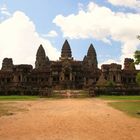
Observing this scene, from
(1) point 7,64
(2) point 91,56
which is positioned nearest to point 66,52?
(2) point 91,56

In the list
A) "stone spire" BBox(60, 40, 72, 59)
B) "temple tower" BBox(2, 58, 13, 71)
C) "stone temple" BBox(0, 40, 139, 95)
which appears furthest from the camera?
"stone spire" BBox(60, 40, 72, 59)

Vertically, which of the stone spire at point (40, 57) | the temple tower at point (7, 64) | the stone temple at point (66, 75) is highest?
the stone spire at point (40, 57)

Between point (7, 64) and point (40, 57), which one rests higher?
point (40, 57)

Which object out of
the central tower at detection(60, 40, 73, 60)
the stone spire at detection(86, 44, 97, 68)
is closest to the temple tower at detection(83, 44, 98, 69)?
the stone spire at detection(86, 44, 97, 68)

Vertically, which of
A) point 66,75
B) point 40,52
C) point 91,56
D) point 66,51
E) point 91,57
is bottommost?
point 66,75

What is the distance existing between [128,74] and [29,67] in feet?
85.6

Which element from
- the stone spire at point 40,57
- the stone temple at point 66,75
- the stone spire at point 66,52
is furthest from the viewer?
the stone spire at point 40,57

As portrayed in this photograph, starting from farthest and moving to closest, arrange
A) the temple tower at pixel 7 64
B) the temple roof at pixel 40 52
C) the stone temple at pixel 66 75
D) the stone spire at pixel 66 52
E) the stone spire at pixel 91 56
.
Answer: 1. the temple roof at pixel 40 52
2. the stone spire at pixel 91 56
3. the stone spire at pixel 66 52
4. the temple tower at pixel 7 64
5. the stone temple at pixel 66 75

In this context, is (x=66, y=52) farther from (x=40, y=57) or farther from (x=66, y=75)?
(x=66, y=75)

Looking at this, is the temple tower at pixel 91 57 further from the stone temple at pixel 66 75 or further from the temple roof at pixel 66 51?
the stone temple at pixel 66 75

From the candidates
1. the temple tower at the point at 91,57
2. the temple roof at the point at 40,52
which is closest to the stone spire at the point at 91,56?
the temple tower at the point at 91,57

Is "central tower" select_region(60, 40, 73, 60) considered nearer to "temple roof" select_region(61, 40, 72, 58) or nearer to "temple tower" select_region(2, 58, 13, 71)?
"temple roof" select_region(61, 40, 72, 58)

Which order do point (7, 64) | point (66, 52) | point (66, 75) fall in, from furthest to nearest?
point (7, 64) < point (66, 52) < point (66, 75)

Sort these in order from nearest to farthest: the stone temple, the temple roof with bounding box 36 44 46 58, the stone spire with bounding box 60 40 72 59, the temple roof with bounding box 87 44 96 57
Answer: the stone temple
the stone spire with bounding box 60 40 72 59
the temple roof with bounding box 87 44 96 57
the temple roof with bounding box 36 44 46 58
